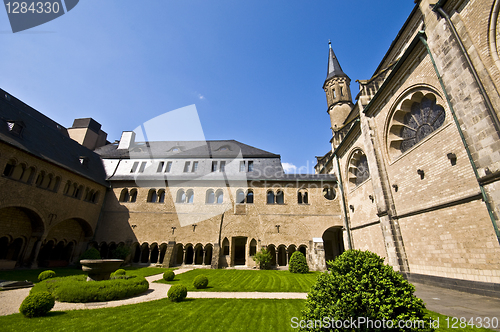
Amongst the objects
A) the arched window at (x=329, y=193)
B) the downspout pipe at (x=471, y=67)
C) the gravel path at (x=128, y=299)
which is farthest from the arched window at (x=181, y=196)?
the downspout pipe at (x=471, y=67)

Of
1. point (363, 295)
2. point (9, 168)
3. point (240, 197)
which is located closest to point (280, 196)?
point (240, 197)

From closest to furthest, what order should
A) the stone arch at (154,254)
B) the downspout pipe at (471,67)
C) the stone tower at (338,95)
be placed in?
1. the downspout pipe at (471,67)
2. the stone arch at (154,254)
3. the stone tower at (338,95)

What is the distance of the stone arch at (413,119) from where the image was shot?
400 inches

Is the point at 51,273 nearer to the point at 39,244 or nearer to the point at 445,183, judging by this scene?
the point at 39,244

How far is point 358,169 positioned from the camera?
58.9 feet

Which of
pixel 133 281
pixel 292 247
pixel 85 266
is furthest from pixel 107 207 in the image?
pixel 292 247

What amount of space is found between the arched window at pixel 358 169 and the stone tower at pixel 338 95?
25.5ft

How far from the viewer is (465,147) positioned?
7.86 m

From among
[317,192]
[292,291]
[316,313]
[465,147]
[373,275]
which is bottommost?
[292,291]

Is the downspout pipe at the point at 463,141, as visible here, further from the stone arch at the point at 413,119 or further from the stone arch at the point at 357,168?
the stone arch at the point at 357,168

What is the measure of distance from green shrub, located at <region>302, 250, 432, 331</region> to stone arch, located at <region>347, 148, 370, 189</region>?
46.5 ft

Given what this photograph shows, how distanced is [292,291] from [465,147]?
9225 mm

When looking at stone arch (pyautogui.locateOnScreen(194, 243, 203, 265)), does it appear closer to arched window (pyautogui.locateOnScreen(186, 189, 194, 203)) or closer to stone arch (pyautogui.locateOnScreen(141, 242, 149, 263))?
arched window (pyautogui.locateOnScreen(186, 189, 194, 203))

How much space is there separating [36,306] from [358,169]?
19614 millimetres
